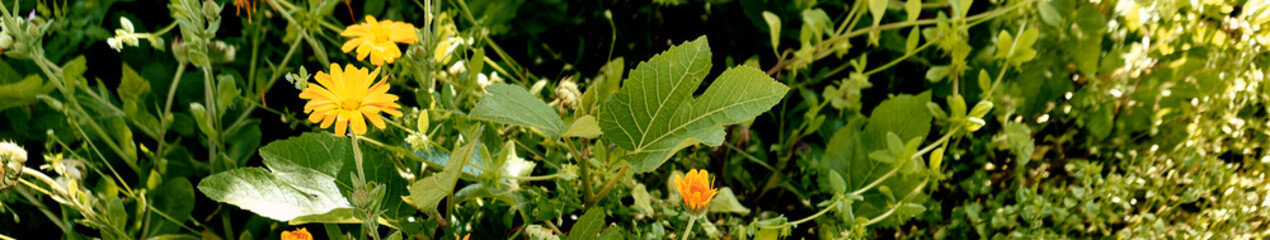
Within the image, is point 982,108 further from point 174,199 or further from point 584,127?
point 174,199

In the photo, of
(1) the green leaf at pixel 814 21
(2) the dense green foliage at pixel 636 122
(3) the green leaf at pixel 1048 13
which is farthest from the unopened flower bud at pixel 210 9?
(3) the green leaf at pixel 1048 13

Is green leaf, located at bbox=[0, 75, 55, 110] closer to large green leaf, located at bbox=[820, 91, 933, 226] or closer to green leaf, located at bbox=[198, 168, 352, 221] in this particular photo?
green leaf, located at bbox=[198, 168, 352, 221]

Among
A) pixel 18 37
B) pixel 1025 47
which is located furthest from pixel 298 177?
pixel 1025 47

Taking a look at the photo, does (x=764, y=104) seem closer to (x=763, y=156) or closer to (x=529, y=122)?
(x=529, y=122)

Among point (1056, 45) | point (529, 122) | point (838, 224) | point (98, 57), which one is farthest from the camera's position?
point (1056, 45)

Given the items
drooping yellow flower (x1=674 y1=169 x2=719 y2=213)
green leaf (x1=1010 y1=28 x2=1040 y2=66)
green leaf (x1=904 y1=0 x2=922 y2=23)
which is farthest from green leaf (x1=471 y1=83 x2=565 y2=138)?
green leaf (x1=1010 y1=28 x2=1040 y2=66)

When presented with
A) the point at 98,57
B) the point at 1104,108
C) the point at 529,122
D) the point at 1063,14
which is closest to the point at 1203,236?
the point at 1104,108

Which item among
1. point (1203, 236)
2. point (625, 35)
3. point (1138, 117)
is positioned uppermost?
point (625, 35)
